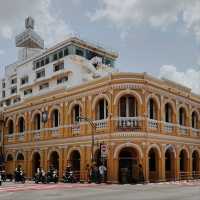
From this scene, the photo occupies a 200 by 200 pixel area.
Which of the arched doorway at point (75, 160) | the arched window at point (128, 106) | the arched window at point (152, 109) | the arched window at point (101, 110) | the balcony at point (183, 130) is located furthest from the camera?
the balcony at point (183, 130)

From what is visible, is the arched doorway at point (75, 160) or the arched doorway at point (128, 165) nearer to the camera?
the arched doorway at point (128, 165)

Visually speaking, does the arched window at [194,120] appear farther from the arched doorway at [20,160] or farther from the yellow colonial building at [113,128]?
the arched doorway at [20,160]

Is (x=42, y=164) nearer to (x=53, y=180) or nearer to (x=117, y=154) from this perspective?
(x=53, y=180)

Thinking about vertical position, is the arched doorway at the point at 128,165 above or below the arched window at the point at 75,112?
below

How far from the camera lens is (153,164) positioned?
37438mm

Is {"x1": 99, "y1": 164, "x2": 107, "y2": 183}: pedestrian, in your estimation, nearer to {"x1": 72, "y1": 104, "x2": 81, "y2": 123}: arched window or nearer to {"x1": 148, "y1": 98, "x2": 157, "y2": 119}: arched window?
{"x1": 148, "y1": 98, "x2": 157, "y2": 119}: arched window

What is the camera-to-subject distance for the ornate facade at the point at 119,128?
34625mm

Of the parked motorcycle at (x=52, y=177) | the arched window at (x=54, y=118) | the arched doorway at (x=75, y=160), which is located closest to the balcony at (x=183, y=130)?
the arched doorway at (x=75, y=160)

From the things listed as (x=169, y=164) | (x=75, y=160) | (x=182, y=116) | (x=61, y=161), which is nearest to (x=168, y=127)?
(x=169, y=164)

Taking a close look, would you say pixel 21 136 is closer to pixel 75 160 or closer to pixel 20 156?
pixel 20 156

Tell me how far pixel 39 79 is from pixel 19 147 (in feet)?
58.9

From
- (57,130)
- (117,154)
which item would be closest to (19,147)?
(57,130)

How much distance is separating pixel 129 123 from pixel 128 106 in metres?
1.80

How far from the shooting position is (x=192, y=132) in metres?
42.4
